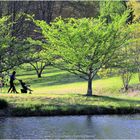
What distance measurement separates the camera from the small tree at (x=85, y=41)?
149 ft

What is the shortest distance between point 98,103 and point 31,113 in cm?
612

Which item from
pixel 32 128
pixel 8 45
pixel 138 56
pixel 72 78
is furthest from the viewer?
pixel 72 78

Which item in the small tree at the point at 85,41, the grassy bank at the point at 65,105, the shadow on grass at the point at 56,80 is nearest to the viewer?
the grassy bank at the point at 65,105

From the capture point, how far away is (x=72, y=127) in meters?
32.3

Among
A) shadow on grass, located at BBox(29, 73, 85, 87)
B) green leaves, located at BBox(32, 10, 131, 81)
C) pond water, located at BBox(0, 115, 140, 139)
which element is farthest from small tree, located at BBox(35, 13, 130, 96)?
shadow on grass, located at BBox(29, 73, 85, 87)

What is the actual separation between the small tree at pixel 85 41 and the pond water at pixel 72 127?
9173 millimetres

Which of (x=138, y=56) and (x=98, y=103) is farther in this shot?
(x=138, y=56)

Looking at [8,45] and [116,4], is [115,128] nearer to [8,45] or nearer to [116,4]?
[8,45]

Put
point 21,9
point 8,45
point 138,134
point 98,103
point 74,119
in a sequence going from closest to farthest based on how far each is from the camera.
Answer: point 138,134 → point 74,119 → point 98,103 → point 8,45 → point 21,9

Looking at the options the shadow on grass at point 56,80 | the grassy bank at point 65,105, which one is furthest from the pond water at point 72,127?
the shadow on grass at point 56,80

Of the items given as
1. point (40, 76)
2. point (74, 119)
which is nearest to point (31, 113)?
point (74, 119)

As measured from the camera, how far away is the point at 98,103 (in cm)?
4138

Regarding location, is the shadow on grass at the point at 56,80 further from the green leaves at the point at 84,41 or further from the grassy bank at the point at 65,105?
the grassy bank at the point at 65,105

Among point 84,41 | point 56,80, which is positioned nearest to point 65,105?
point 84,41
